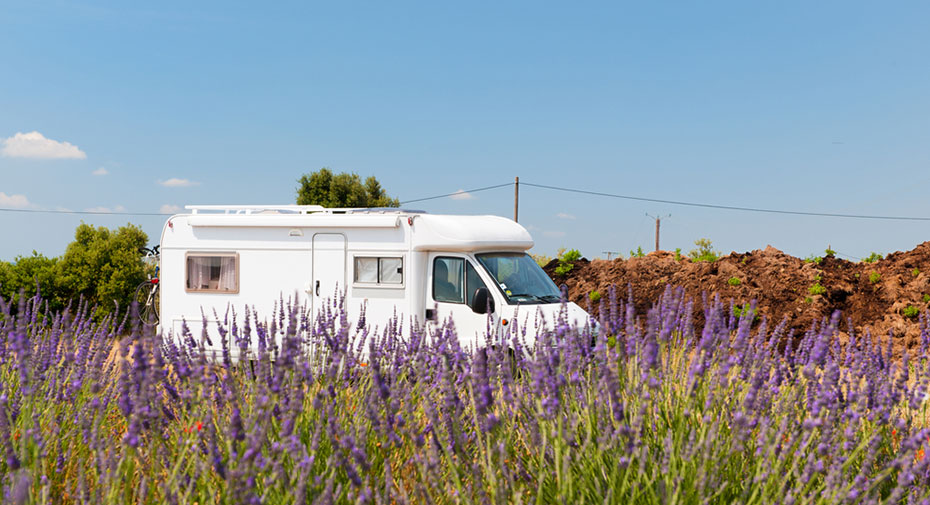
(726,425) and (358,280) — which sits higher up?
(358,280)

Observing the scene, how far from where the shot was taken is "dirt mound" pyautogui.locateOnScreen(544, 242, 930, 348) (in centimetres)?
1248

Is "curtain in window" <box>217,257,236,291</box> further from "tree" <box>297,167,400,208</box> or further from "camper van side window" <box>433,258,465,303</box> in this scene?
"tree" <box>297,167,400,208</box>

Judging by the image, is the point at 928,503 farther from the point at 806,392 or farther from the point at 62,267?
the point at 62,267

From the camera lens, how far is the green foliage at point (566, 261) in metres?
16.1

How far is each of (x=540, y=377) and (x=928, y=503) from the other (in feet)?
5.19

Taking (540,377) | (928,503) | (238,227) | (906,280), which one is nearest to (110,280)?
(238,227)

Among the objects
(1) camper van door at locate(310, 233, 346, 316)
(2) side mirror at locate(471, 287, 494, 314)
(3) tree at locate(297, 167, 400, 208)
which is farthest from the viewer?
(3) tree at locate(297, 167, 400, 208)

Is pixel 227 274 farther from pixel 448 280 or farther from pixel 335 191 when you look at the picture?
pixel 335 191

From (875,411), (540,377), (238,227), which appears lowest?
(875,411)

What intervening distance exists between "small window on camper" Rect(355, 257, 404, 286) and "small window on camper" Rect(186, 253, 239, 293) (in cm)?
187

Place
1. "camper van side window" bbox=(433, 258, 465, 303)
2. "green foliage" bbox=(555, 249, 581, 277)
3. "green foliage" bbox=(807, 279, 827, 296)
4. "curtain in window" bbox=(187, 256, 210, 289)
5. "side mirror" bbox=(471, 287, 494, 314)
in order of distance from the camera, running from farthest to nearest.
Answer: "green foliage" bbox=(555, 249, 581, 277), "green foliage" bbox=(807, 279, 827, 296), "curtain in window" bbox=(187, 256, 210, 289), "camper van side window" bbox=(433, 258, 465, 303), "side mirror" bbox=(471, 287, 494, 314)

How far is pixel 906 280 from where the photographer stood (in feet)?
45.0

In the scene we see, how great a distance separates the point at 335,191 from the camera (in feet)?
102

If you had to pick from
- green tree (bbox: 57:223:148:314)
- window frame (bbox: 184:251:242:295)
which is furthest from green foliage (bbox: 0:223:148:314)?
window frame (bbox: 184:251:242:295)
